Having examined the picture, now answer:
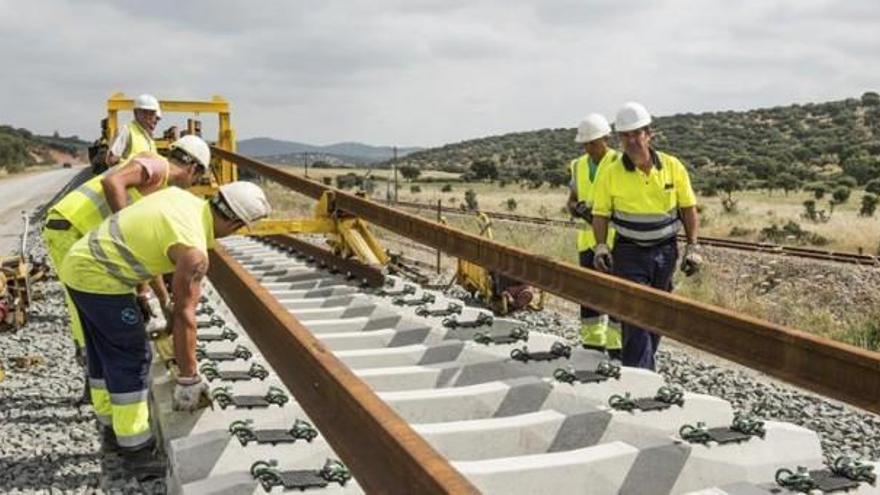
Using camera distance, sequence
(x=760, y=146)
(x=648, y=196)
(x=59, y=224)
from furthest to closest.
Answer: (x=760, y=146)
(x=648, y=196)
(x=59, y=224)

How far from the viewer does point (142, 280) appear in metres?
4.47

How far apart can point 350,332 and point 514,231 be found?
52.9 feet

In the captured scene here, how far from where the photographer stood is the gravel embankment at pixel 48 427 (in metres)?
5.00

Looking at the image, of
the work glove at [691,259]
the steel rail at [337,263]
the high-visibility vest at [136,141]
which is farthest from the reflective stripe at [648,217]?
the high-visibility vest at [136,141]

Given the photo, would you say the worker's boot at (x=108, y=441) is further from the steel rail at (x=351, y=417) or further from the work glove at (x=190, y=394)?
the steel rail at (x=351, y=417)

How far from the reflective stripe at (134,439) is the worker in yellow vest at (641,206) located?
3.03 m

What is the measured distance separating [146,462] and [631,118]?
3.65m

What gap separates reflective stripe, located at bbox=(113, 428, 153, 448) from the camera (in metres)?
4.65

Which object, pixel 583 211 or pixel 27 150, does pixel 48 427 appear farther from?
pixel 27 150

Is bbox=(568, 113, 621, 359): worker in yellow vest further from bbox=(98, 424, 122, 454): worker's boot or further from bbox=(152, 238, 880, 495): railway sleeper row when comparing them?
bbox=(98, 424, 122, 454): worker's boot

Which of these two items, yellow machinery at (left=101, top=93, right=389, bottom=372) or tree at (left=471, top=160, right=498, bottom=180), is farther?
tree at (left=471, top=160, right=498, bottom=180)

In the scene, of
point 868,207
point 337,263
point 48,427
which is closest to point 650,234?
point 48,427

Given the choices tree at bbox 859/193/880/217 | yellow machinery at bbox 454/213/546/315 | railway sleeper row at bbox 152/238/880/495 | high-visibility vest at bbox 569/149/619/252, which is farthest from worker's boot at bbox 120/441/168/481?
tree at bbox 859/193/880/217

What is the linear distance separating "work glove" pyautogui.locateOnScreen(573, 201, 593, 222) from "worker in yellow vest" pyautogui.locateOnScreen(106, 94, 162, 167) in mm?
3342
